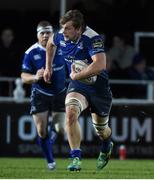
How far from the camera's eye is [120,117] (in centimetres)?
1970

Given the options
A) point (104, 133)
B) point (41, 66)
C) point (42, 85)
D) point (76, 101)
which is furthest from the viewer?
point (41, 66)

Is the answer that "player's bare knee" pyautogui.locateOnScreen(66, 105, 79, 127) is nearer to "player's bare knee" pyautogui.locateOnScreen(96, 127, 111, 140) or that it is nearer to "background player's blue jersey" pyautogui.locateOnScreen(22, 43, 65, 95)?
"player's bare knee" pyautogui.locateOnScreen(96, 127, 111, 140)

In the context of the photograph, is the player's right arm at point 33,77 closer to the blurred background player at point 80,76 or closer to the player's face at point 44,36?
the player's face at point 44,36

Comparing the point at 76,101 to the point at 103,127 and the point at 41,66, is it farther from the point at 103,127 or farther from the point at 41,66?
the point at 41,66

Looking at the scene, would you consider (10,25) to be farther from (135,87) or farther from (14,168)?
(14,168)

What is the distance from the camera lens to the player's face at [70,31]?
12.9 meters

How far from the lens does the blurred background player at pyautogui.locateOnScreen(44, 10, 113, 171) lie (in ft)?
42.1

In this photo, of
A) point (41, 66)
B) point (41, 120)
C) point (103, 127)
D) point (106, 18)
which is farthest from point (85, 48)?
point (106, 18)

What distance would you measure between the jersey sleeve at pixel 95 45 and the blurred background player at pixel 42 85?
2.20 m

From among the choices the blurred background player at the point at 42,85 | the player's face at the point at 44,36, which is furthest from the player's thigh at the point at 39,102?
the player's face at the point at 44,36

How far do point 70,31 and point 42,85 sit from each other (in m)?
2.69

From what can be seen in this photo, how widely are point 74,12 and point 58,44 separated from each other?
2.69ft

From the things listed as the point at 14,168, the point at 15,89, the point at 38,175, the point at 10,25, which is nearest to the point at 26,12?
the point at 10,25

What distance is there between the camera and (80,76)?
505 inches
